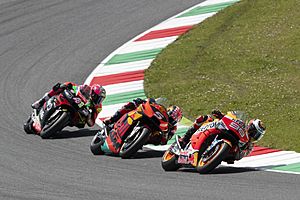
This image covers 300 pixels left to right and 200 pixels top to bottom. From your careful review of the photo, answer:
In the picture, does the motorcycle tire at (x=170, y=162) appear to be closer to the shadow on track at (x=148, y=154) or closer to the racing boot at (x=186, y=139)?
A: the racing boot at (x=186, y=139)

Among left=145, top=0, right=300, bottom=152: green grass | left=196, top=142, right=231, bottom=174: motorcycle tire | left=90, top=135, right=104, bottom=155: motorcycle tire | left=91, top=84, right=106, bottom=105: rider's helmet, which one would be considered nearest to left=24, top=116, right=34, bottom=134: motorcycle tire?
left=91, top=84, right=106, bottom=105: rider's helmet

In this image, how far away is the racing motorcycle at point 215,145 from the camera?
15805 mm

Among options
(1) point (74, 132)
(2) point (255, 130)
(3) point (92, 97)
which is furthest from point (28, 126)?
(2) point (255, 130)

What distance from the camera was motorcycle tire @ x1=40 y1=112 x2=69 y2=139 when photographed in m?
19.4

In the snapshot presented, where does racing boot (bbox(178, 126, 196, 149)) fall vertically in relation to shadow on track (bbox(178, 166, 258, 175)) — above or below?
above

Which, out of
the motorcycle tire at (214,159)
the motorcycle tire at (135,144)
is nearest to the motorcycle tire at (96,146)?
the motorcycle tire at (135,144)

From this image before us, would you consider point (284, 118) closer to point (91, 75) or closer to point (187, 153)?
point (187, 153)

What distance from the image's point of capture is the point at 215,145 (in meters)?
15.9

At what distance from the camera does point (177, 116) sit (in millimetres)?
17828

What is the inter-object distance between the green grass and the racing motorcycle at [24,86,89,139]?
2572 millimetres

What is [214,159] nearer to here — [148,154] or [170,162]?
[170,162]

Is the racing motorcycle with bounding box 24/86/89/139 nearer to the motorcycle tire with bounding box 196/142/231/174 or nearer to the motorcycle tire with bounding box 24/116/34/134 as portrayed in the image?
the motorcycle tire with bounding box 24/116/34/134

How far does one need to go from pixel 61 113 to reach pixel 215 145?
474cm

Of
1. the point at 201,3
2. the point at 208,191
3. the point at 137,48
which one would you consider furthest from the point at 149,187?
the point at 201,3
